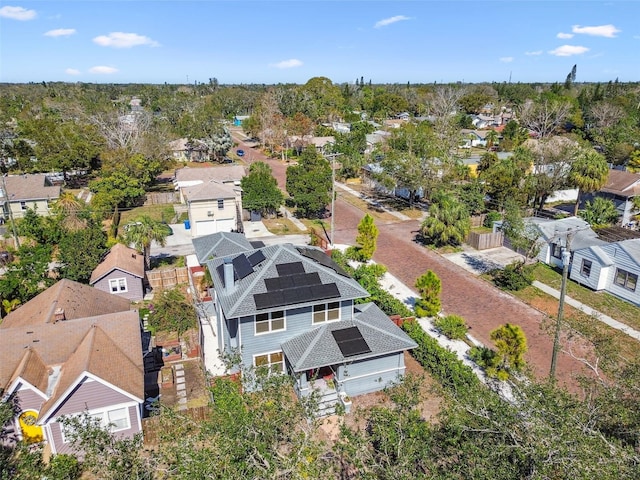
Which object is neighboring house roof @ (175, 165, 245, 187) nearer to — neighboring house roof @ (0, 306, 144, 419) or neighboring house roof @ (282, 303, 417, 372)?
neighboring house roof @ (0, 306, 144, 419)

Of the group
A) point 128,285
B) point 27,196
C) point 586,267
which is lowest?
point 128,285

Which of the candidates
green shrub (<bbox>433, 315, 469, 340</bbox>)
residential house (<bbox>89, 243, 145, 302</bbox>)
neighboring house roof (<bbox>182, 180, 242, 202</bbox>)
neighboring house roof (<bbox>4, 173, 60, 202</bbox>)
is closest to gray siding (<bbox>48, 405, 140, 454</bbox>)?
residential house (<bbox>89, 243, 145, 302</bbox>)

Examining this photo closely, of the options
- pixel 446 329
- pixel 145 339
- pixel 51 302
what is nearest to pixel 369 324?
pixel 446 329

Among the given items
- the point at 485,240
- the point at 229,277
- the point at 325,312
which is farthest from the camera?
the point at 485,240

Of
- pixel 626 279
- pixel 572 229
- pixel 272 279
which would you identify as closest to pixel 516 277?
pixel 626 279

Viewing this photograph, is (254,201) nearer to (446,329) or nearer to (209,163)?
(446,329)

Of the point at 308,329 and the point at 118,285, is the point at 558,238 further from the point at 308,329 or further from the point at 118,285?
the point at 118,285

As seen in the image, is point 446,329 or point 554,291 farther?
point 554,291
